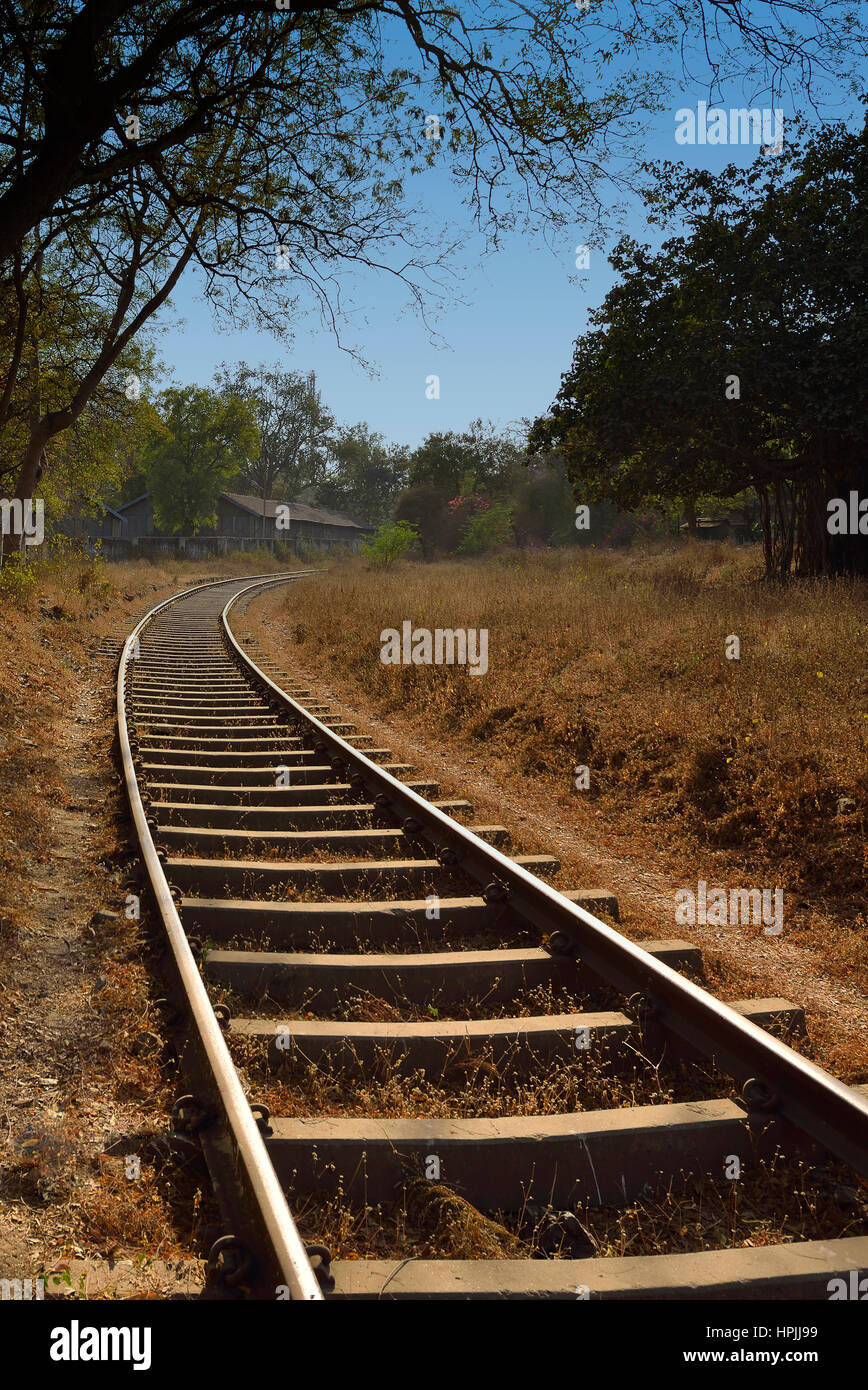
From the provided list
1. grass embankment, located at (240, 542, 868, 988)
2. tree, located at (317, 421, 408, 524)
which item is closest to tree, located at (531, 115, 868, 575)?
grass embankment, located at (240, 542, 868, 988)

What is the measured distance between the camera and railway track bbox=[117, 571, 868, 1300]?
6.99 feet

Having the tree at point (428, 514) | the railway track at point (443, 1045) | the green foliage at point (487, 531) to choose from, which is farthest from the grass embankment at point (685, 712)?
the tree at point (428, 514)

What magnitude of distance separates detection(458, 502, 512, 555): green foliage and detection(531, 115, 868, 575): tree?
1197 inches

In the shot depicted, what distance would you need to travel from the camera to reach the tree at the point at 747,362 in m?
15.2

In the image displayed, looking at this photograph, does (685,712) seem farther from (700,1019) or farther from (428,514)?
(428,514)

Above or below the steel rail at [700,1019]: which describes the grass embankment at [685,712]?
above

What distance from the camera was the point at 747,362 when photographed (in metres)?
15.6

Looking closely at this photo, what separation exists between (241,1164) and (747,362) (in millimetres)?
16162

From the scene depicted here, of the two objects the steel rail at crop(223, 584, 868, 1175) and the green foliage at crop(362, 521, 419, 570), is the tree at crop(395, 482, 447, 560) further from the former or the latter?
the steel rail at crop(223, 584, 868, 1175)

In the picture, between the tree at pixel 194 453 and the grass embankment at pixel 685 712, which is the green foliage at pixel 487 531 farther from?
the grass embankment at pixel 685 712

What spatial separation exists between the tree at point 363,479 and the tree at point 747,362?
282 feet
